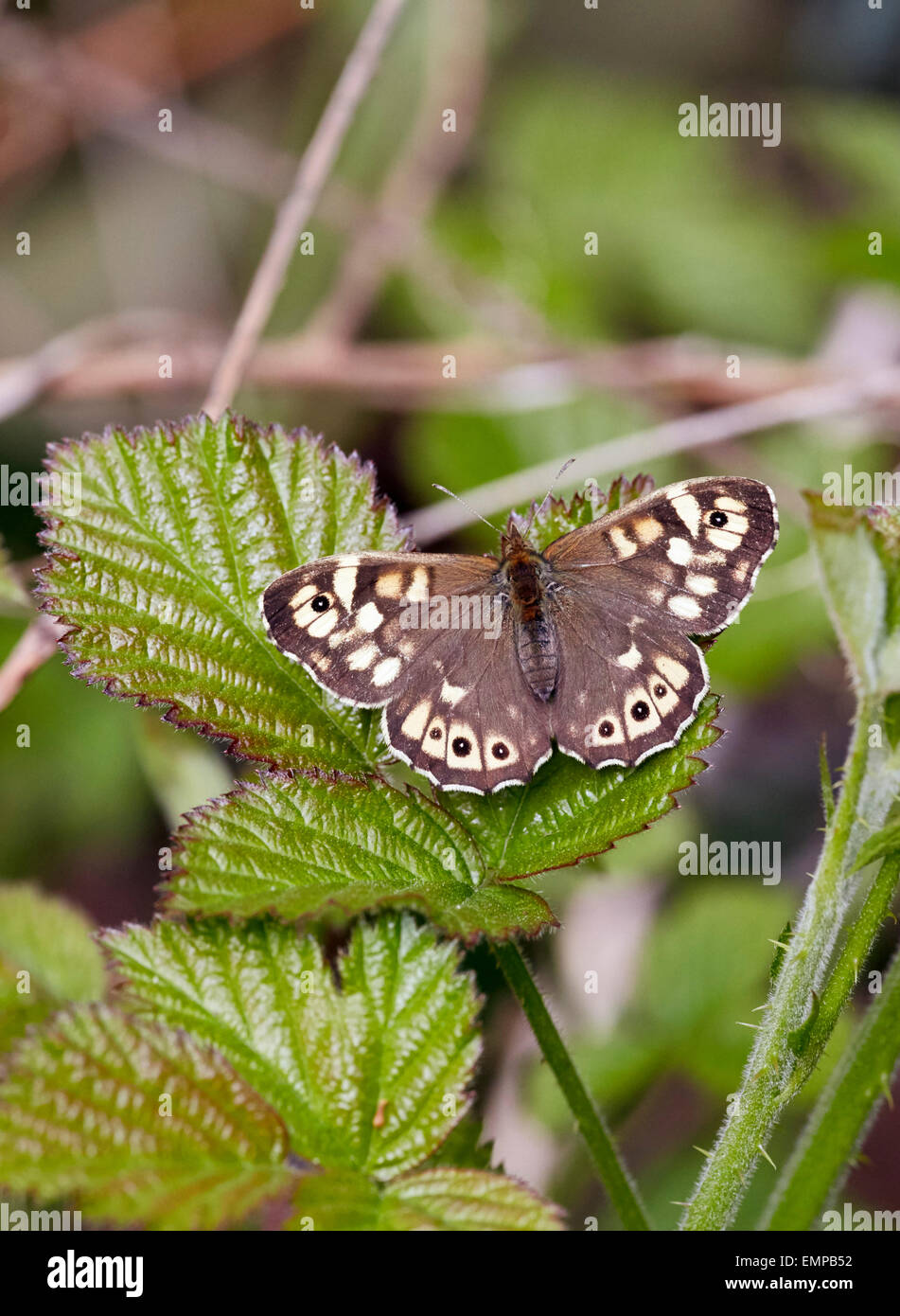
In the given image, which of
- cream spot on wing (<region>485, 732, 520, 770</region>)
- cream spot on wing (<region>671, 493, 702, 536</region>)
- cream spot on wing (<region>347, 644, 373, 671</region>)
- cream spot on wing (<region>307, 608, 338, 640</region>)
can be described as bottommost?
cream spot on wing (<region>485, 732, 520, 770</region>)

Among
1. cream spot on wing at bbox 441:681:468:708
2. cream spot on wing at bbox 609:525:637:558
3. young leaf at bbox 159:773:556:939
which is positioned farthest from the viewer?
cream spot on wing at bbox 609:525:637:558

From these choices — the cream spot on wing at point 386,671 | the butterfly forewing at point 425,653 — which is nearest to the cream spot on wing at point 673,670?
the butterfly forewing at point 425,653

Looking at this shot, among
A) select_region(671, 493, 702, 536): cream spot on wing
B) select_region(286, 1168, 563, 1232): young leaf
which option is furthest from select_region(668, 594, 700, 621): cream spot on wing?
select_region(286, 1168, 563, 1232): young leaf

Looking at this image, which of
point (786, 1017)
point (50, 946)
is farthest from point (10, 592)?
point (786, 1017)

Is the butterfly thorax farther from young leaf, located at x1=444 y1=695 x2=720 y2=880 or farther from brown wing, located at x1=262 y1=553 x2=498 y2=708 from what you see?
young leaf, located at x1=444 y1=695 x2=720 y2=880

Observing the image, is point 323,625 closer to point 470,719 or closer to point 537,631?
point 470,719

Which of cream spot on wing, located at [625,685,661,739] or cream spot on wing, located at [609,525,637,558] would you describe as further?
cream spot on wing, located at [609,525,637,558]
